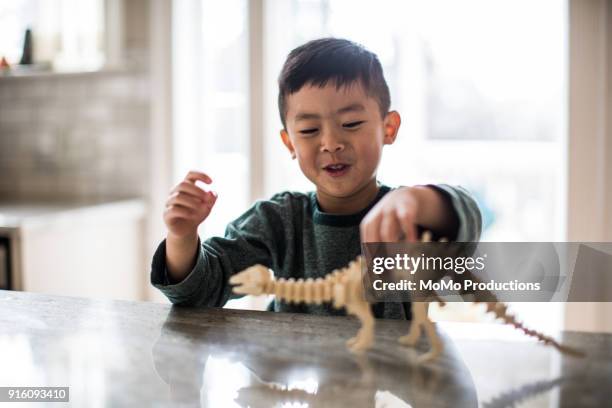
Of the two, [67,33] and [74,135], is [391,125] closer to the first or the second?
[67,33]

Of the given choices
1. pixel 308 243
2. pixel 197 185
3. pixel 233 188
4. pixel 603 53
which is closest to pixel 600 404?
pixel 197 185

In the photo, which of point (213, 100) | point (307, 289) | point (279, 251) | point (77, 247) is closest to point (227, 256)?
point (279, 251)

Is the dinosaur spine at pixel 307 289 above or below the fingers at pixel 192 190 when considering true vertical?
below

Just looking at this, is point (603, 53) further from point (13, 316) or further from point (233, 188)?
point (13, 316)

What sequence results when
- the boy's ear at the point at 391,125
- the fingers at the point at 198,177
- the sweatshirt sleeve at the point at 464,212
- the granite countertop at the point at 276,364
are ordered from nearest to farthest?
the granite countertop at the point at 276,364 < the sweatshirt sleeve at the point at 464,212 < the fingers at the point at 198,177 < the boy's ear at the point at 391,125

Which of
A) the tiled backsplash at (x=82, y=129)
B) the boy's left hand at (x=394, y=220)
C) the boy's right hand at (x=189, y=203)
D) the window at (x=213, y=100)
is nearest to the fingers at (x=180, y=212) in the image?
the boy's right hand at (x=189, y=203)

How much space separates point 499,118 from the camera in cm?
276

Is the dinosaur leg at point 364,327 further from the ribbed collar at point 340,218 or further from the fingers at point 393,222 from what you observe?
the ribbed collar at point 340,218

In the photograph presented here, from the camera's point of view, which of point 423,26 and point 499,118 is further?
point 499,118

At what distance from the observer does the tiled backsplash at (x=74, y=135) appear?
102 inches

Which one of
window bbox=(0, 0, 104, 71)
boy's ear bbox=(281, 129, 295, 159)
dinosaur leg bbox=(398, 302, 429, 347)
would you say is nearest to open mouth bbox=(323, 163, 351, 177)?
boy's ear bbox=(281, 129, 295, 159)

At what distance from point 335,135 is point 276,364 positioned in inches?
16.3

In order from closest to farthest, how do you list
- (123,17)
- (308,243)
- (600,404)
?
(600,404) < (308,243) < (123,17)

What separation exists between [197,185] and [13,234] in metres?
1.40
